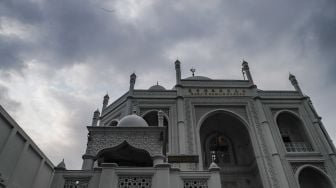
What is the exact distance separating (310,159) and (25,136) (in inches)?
545

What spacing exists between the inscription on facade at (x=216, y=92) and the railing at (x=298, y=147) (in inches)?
159

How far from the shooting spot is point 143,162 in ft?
22.5

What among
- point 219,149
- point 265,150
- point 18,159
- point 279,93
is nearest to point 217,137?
point 219,149

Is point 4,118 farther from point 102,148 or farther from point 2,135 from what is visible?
point 102,148

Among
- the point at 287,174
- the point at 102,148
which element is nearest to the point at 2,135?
the point at 102,148

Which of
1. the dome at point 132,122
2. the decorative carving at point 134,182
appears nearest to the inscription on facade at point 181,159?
the decorative carving at point 134,182

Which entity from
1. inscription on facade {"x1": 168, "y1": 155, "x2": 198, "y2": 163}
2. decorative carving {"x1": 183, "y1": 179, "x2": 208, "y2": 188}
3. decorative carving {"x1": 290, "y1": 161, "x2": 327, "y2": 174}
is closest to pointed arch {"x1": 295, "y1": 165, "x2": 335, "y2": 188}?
decorative carving {"x1": 290, "y1": 161, "x2": 327, "y2": 174}

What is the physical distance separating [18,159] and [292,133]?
15.3 metres

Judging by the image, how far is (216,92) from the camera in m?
15.4

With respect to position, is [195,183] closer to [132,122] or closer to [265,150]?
[132,122]

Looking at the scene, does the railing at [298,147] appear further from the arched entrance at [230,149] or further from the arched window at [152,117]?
the arched window at [152,117]

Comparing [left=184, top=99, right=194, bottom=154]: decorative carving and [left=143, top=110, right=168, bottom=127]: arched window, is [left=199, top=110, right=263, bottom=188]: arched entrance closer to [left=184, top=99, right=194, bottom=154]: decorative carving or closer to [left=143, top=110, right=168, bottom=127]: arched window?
[left=184, top=99, right=194, bottom=154]: decorative carving

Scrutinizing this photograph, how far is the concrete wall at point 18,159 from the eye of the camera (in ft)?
12.9

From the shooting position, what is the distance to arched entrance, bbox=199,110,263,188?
47.8 feet
